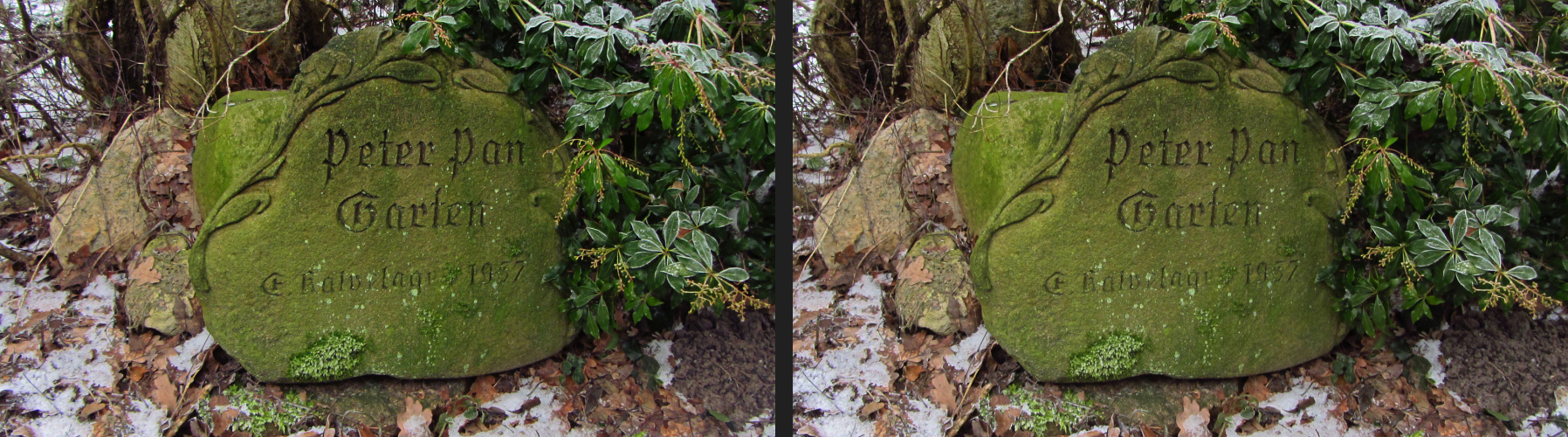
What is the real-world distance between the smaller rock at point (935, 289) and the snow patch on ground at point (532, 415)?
1.01 m

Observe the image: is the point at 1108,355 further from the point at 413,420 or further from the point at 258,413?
the point at 258,413

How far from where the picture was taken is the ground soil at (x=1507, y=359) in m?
2.17

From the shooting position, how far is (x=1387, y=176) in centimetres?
198

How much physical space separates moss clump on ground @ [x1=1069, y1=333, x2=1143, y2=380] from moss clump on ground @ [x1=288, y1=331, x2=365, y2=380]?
6.58ft

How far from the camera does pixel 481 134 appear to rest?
206 cm

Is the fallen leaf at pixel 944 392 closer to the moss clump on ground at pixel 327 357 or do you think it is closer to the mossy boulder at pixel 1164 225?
the mossy boulder at pixel 1164 225

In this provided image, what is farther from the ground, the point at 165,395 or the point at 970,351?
the point at 970,351

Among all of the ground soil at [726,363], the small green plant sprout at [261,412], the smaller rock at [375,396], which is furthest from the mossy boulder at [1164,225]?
the small green plant sprout at [261,412]

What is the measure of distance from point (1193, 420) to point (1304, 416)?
337mm

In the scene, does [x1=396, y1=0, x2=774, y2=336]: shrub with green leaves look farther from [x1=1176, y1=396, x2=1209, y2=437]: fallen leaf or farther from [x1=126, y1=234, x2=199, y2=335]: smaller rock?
[x1=1176, y1=396, x2=1209, y2=437]: fallen leaf

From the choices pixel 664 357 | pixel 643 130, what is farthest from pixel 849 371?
pixel 643 130

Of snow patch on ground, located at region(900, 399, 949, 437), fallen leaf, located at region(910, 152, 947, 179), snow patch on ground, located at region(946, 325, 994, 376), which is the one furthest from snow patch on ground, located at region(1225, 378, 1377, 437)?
fallen leaf, located at region(910, 152, 947, 179)

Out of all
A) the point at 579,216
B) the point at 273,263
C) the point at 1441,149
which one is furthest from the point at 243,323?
the point at 1441,149

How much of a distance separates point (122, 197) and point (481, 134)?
1285 mm
